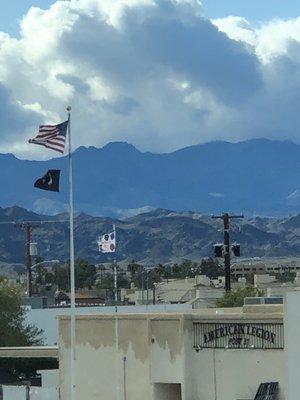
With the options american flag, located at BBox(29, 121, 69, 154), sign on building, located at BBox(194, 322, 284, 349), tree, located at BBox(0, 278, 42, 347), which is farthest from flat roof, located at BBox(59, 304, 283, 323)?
tree, located at BBox(0, 278, 42, 347)

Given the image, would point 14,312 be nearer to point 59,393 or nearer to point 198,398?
point 59,393

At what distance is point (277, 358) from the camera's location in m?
32.0

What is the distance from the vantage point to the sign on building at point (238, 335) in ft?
105

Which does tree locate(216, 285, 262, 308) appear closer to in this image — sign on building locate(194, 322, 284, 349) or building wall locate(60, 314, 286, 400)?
building wall locate(60, 314, 286, 400)

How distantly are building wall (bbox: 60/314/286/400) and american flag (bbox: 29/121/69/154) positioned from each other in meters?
5.79

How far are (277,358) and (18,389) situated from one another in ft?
A: 44.0

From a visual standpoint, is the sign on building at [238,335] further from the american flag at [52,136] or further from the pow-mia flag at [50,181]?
the american flag at [52,136]

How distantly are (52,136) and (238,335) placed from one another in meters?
7.70

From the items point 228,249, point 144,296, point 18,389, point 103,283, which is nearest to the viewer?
point 18,389

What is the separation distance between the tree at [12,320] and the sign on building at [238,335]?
3002 cm

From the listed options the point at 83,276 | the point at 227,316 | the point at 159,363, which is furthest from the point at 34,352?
the point at 83,276

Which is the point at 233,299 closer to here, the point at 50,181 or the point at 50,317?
the point at 50,317

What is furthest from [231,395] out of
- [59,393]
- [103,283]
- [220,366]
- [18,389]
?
[103,283]

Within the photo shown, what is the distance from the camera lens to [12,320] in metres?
64.4
